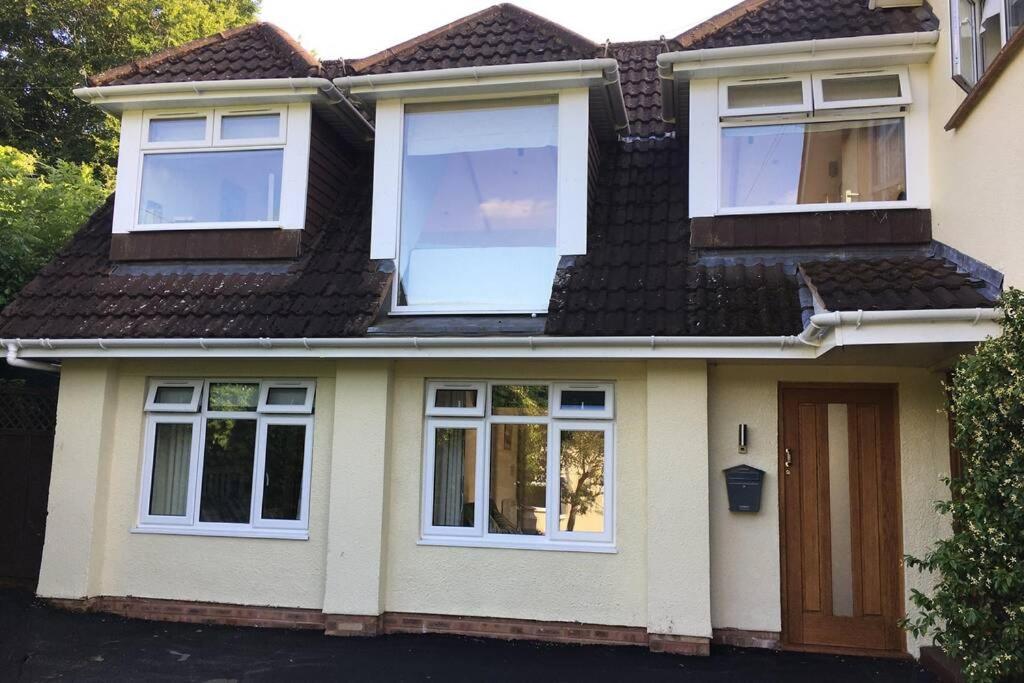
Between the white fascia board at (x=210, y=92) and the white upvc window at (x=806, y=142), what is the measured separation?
4.02 m

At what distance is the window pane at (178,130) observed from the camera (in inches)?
339

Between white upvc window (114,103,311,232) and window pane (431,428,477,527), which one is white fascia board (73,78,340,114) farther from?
window pane (431,428,477,527)

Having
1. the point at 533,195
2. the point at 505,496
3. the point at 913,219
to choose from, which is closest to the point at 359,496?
the point at 505,496

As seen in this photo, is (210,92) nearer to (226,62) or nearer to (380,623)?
(226,62)

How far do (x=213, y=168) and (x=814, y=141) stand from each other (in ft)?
21.0

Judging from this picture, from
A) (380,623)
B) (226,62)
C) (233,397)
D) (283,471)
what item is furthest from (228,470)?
(226,62)

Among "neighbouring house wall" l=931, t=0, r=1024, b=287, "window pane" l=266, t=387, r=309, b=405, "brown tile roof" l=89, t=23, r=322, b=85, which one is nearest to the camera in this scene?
"neighbouring house wall" l=931, t=0, r=1024, b=287

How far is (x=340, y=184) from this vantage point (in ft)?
29.8

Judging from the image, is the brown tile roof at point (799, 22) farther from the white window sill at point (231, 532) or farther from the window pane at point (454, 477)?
the white window sill at point (231, 532)

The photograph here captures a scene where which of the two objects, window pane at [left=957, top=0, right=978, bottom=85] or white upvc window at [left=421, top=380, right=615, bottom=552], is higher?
window pane at [left=957, top=0, right=978, bottom=85]

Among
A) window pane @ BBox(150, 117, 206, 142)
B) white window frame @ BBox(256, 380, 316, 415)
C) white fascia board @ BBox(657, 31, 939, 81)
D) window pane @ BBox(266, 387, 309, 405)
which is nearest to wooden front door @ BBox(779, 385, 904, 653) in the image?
white fascia board @ BBox(657, 31, 939, 81)

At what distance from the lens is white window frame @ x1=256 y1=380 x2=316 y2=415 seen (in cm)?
778

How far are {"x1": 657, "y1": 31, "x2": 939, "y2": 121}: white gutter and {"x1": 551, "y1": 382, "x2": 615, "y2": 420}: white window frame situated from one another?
3.19 meters

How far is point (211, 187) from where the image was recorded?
8.59 metres
